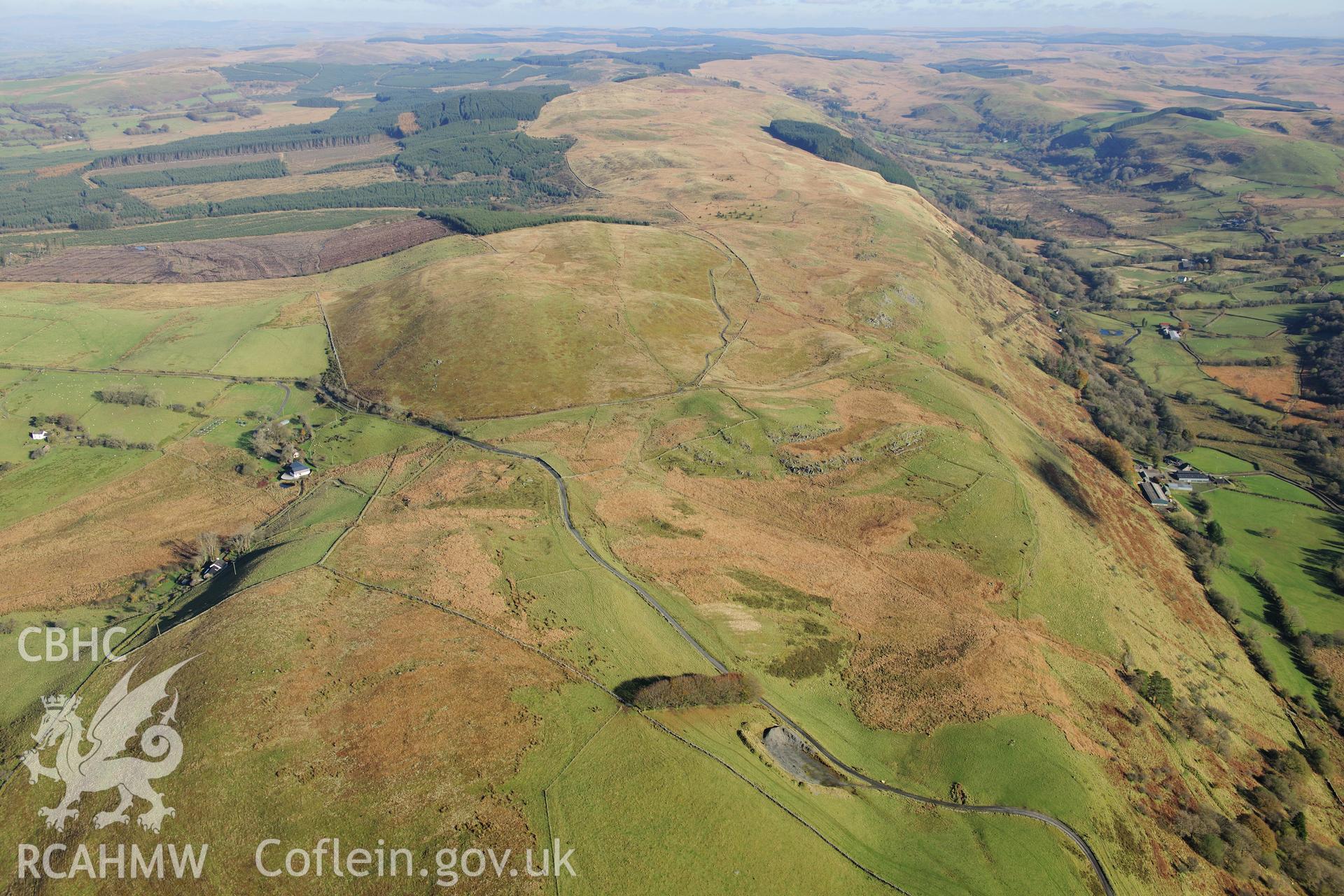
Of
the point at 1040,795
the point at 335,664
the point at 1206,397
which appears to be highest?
the point at 335,664

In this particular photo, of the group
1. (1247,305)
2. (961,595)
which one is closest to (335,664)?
(961,595)

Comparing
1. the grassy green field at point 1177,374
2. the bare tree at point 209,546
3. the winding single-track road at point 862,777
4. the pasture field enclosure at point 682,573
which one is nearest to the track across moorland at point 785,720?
the winding single-track road at point 862,777

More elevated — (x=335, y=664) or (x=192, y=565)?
(x=335, y=664)

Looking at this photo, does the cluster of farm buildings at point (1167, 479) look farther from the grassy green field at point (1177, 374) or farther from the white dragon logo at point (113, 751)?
the white dragon logo at point (113, 751)

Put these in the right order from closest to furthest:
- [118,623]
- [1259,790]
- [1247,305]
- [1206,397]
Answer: [1259,790] → [118,623] → [1206,397] → [1247,305]

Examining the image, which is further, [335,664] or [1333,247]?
[1333,247]

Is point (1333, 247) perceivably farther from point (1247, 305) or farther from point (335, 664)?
point (335, 664)

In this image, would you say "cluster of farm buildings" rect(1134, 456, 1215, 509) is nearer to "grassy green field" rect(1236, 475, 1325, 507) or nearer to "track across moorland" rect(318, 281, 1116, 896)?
"grassy green field" rect(1236, 475, 1325, 507)

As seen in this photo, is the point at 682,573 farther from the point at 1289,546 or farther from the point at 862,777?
the point at 1289,546
